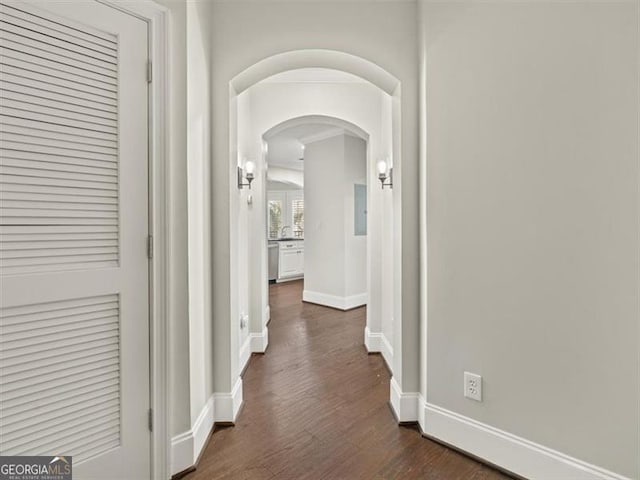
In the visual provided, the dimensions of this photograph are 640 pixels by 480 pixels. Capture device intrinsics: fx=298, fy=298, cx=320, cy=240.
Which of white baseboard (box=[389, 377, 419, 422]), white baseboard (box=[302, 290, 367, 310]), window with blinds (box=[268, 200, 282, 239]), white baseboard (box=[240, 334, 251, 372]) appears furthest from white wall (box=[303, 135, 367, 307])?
window with blinds (box=[268, 200, 282, 239])

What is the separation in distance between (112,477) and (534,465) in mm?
1980

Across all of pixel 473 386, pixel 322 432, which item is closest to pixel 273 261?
pixel 322 432

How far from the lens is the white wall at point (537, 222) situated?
4.20 ft

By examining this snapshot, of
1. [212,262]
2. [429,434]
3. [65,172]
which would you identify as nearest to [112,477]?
[212,262]

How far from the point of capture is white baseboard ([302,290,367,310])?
4.66 metres

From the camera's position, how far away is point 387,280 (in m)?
2.76

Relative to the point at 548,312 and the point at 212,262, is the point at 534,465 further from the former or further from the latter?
the point at 212,262

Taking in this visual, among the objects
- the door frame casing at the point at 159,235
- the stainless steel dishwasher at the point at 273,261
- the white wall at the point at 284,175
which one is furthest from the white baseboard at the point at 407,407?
the white wall at the point at 284,175

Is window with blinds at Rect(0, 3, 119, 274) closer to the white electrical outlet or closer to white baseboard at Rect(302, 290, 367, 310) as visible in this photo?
the white electrical outlet

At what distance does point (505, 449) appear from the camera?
4.98ft

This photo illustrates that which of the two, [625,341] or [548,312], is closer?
[625,341]

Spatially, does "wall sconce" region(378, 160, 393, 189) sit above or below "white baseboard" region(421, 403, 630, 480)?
above

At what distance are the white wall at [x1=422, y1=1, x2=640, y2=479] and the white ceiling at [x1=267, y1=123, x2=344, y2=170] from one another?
2.66 m

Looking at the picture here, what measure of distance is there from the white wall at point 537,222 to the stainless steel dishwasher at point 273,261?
5712 mm
